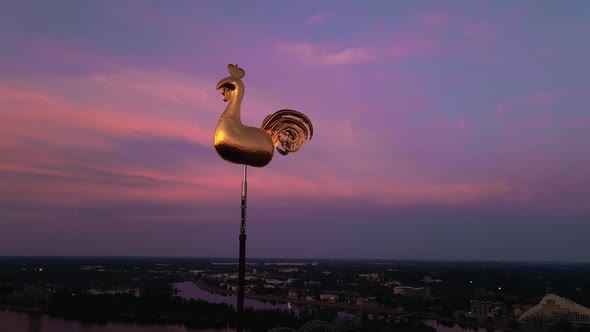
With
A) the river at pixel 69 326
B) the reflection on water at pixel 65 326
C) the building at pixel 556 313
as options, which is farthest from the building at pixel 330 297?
the reflection on water at pixel 65 326

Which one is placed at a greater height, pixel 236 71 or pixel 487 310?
pixel 236 71

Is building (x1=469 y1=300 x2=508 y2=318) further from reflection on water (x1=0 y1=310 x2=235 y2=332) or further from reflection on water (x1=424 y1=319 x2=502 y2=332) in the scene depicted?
reflection on water (x1=0 y1=310 x2=235 y2=332)

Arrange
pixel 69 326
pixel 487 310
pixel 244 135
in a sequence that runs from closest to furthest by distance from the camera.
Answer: pixel 244 135
pixel 69 326
pixel 487 310

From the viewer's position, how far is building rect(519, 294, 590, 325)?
31.0 metres

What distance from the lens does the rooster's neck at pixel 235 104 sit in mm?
3758

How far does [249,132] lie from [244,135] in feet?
0.22

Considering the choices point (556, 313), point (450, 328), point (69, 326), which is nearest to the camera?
point (69, 326)

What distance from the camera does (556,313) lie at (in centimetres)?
3141

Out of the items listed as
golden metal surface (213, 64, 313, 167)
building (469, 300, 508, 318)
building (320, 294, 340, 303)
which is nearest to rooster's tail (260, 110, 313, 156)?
golden metal surface (213, 64, 313, 167)

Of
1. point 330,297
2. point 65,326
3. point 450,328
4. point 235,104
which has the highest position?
point 235,104

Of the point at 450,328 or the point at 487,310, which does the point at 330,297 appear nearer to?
the point at 487,310

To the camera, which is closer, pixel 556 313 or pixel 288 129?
pixel 288 129

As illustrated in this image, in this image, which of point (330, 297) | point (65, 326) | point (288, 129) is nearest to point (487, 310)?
point (330, 297)

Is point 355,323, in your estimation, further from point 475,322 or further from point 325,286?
point 325,286
